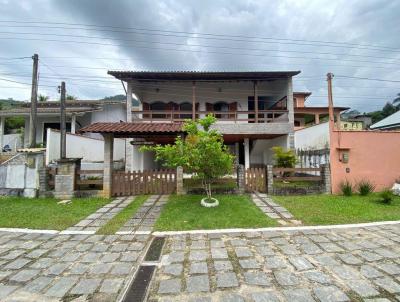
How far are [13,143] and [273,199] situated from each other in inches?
720

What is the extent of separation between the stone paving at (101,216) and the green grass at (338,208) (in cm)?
510

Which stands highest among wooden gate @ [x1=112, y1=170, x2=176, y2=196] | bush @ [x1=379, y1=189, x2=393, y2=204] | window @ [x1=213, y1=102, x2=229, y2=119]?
window @ [x1=213, y1=102, x2=229, y2=119]

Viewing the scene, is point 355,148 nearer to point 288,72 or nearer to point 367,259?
point 288,72

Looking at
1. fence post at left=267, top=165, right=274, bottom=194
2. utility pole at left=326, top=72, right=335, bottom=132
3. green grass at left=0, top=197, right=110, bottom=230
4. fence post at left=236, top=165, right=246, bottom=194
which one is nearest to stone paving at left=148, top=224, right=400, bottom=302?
green grass at left=0, top=197, right=110, bottom=230

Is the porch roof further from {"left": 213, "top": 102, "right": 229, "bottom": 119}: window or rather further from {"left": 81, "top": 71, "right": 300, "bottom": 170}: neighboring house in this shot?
{"left": 213, "top": 102, "right": 229, "bottom": 119}: window

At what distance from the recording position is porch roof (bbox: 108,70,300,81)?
1233cm

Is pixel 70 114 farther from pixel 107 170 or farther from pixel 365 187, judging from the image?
pixel 365 187

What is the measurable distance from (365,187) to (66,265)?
31.5ft

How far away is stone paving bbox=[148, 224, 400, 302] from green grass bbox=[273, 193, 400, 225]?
0.87m

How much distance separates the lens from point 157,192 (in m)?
8.77

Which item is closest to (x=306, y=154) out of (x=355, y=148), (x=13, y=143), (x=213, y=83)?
(x=355, y=148)

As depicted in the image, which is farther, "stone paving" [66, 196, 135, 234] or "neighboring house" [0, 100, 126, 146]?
"neighboring house" [0, 100, 126, 146]

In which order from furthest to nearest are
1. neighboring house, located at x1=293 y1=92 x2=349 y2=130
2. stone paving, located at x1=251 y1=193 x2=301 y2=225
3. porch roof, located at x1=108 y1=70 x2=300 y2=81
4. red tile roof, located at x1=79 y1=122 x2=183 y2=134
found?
neighboring house, located at x1=293 y1=92 x2=349 y2=130 → porch roof, located at x1=108 y1=70 x2=300 y2=81 → red tile roof, located at x1=79 y1=122 x2=183 y2=134 → stone paving, located at x1=251 y1=193 x2=301 y2=225

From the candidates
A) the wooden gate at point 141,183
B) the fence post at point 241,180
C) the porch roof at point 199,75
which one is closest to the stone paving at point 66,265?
the wooden gate at point 141,183
